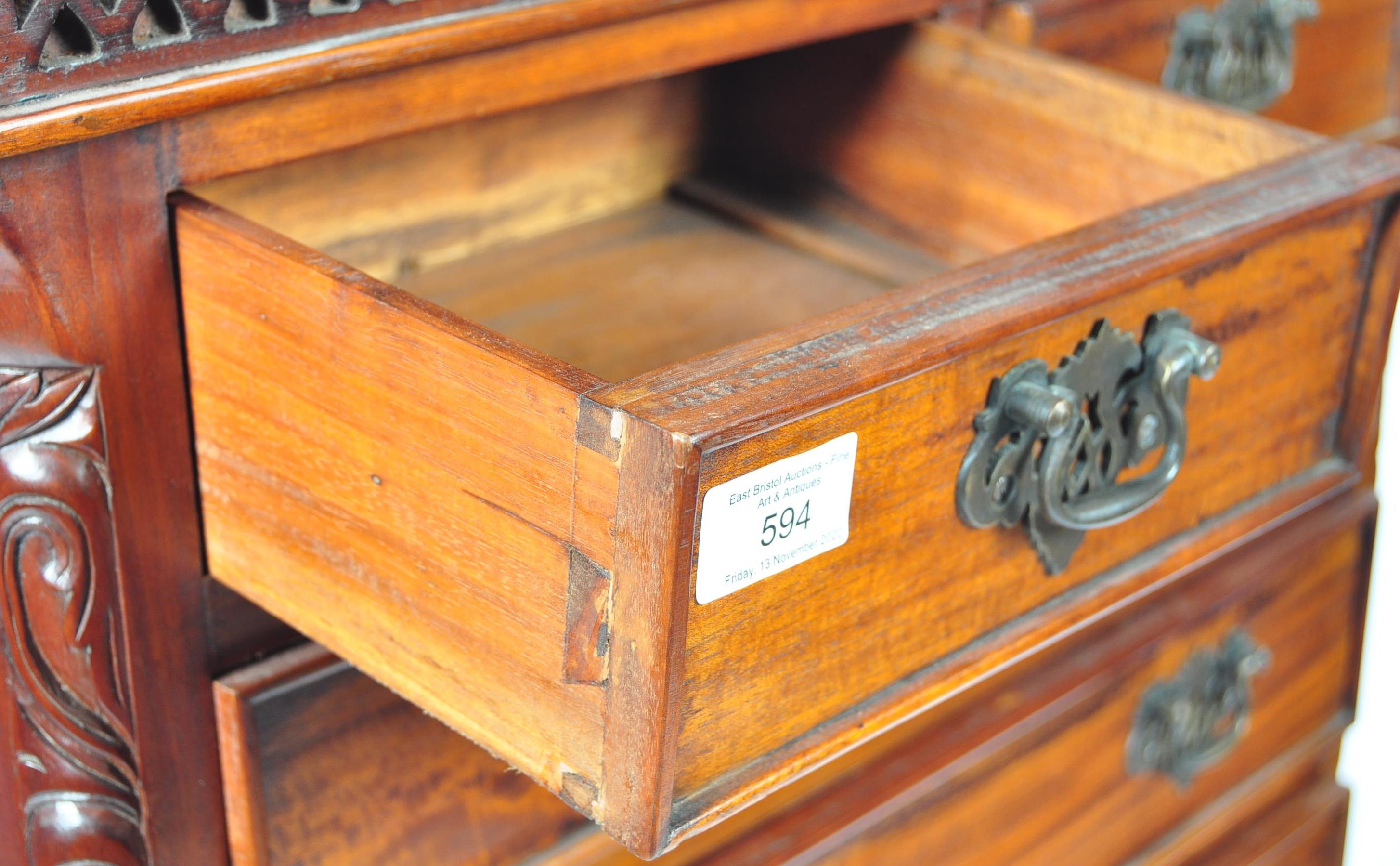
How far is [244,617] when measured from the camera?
67 centimetres

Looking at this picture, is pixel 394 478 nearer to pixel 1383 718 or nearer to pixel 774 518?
pixel 774 518

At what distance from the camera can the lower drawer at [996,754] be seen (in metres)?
0.70

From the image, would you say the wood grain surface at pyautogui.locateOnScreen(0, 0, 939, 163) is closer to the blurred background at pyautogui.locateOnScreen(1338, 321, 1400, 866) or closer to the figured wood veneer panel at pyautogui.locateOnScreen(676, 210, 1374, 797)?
the figured wood veneer panel at pyautogui.locateOnScreen(676, 210, 1374, 797)

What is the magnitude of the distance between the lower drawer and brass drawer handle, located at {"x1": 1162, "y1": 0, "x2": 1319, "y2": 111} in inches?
12.0

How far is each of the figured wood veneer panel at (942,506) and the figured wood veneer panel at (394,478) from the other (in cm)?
5

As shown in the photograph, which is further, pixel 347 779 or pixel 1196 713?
pixel 1196 713

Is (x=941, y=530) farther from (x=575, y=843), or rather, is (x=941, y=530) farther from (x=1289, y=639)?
(x=1289, y=639)

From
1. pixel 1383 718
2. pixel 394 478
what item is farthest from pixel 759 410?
pixel 1383 718

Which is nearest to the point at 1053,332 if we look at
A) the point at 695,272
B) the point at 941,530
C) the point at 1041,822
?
the point at 941,530

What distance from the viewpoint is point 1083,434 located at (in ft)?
1.95

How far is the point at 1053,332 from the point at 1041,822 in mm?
549

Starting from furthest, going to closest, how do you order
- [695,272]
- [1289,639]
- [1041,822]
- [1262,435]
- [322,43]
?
1. [1289,639]
2. [1041,822]
3. [695,272]
4. [1262,435]
5. [322,43]

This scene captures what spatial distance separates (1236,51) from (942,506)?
0.57 m

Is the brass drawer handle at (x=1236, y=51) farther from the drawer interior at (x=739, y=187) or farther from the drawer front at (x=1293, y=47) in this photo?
the drawer interior at (x=739, y=187)
